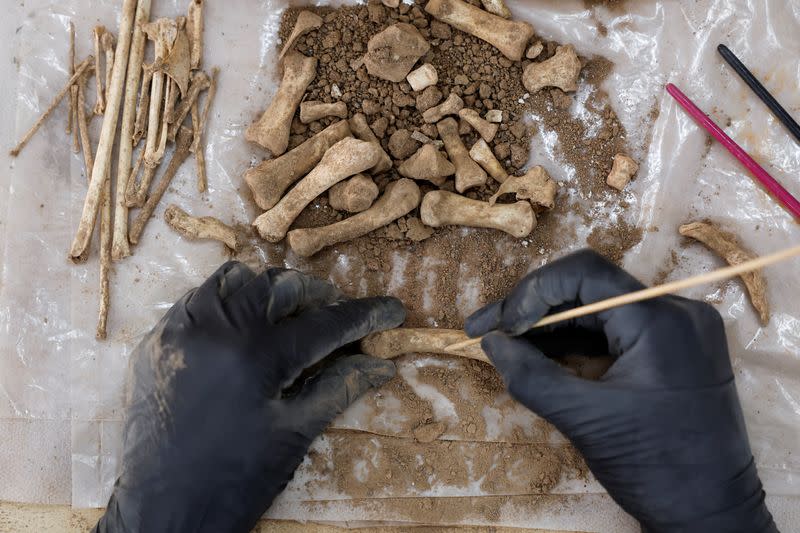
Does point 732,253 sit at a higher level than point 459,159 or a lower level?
lower

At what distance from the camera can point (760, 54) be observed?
2.17m

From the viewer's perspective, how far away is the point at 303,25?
2.11 metres

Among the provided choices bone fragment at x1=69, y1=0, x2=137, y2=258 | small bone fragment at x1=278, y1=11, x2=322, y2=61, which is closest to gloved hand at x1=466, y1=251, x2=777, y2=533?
small bone fragment at x1=278, y1=11, x2=322, y2=61

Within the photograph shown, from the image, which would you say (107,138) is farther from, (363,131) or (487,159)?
(487,159)

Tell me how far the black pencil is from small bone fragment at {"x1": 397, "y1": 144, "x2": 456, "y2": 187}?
107 centimetres

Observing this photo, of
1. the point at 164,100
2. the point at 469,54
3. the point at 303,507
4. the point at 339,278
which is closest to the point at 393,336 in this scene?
the point at 339,278

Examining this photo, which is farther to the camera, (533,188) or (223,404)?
(533,188)

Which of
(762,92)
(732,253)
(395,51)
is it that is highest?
(395,51)

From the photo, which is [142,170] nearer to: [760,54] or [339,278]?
[339,278]

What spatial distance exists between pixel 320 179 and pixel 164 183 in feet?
1.99

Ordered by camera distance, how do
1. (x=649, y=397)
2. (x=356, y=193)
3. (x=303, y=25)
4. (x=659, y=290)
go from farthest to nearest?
(x=303, y=25) → (x=356, y=193) → (x=649, y=397) → (x=659, y=290)

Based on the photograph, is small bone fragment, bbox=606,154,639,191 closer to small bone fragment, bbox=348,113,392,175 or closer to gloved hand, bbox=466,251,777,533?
gloved hand, bbox=466,251,777,533

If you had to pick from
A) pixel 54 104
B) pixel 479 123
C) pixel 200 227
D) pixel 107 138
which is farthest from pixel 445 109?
pixel 54 104

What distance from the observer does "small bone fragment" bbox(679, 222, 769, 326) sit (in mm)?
2070
